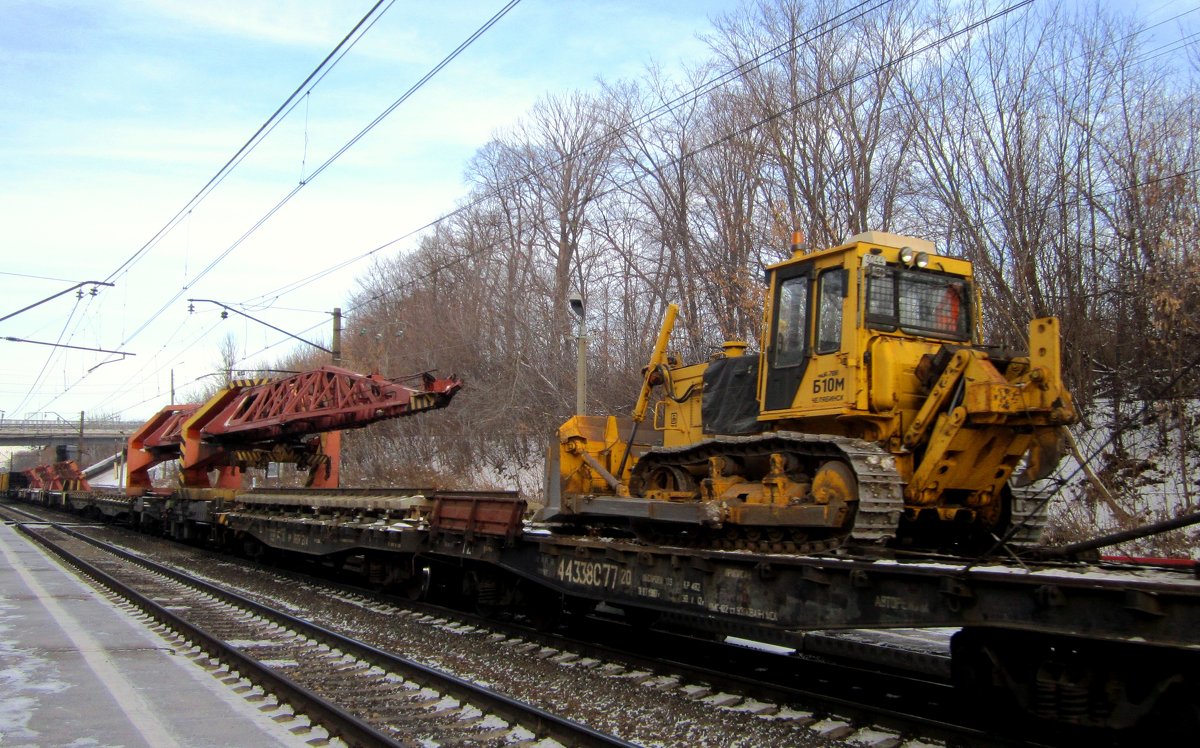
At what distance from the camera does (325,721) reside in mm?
6941

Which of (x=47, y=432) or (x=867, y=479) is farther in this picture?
(x=47, y=432)

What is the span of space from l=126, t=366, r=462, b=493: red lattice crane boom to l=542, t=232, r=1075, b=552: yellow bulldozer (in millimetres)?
7660

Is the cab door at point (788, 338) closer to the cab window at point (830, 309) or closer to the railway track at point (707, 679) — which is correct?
the cab window at point (830, 309)

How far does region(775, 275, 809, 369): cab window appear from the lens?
334 inches

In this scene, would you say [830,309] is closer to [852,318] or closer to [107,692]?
[852,318]

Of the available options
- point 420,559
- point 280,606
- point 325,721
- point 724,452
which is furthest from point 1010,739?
point 280,606

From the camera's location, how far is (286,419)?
60.5 feet

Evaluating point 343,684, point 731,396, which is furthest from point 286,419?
point 731,396

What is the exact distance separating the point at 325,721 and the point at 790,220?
19.2 m

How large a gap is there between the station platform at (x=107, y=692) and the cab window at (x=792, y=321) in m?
4.82

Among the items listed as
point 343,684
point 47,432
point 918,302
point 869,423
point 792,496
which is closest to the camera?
point 792,496

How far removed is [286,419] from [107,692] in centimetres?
1093

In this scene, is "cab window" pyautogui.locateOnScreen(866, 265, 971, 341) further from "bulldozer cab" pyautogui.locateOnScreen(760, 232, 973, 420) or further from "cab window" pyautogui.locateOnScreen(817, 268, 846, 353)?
"cab window" pyautogui.locateOnScreen(817, 268, 846, 353)

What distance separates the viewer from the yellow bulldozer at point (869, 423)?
7.31 m
